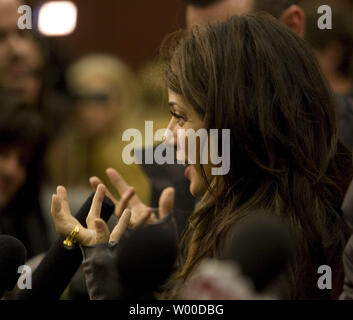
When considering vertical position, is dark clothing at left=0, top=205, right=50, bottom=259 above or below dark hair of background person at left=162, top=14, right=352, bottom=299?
below

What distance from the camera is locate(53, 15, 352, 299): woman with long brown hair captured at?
1.45m

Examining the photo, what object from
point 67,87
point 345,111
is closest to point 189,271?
point 345,111

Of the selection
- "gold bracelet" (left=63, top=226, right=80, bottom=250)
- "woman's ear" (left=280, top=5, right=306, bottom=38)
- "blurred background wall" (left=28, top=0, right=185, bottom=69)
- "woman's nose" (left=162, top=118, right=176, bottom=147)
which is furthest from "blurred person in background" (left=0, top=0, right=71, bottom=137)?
"blurred background wall" (left=28, top=0, right=185, bottom=69)

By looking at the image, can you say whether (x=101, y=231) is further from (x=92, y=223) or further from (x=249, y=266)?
(x=249, y=266)

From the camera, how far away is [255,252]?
109 cm

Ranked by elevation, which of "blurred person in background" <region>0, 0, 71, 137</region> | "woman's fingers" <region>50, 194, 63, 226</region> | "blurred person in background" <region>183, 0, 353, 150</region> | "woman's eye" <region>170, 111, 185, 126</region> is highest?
"blurred person in background" <region>183, 0, 353, 150</region>

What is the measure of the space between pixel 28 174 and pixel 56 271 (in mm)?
881

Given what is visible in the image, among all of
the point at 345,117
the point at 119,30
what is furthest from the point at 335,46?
the point at 119,30

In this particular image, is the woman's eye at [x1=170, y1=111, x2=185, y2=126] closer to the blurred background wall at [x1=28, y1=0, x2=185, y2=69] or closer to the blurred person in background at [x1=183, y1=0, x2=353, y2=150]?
the blurred person in background at [x1=183, y1=0, x2=353, y2=150]

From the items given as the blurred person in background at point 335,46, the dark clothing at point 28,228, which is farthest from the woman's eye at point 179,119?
the blurred person in background at point 335,46

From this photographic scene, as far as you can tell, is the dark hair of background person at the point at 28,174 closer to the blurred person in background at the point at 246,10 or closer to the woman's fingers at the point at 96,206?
the blurred person in background at the point at 246,10

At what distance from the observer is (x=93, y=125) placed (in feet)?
10.9

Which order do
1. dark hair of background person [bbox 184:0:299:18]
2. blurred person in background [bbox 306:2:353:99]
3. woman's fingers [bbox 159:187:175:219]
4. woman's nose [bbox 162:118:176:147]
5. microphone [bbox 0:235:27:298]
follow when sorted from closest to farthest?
microphone [bbox 0:235:27:298], woman's nose [bbox 162:118:176:147], woman's fingers [bbox 159:187:175:219], dark hair of background person [bbox 184:0:299:18], blurred person in background [bbox 306:2:353:99]

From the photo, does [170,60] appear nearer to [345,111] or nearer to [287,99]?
[287,99]
